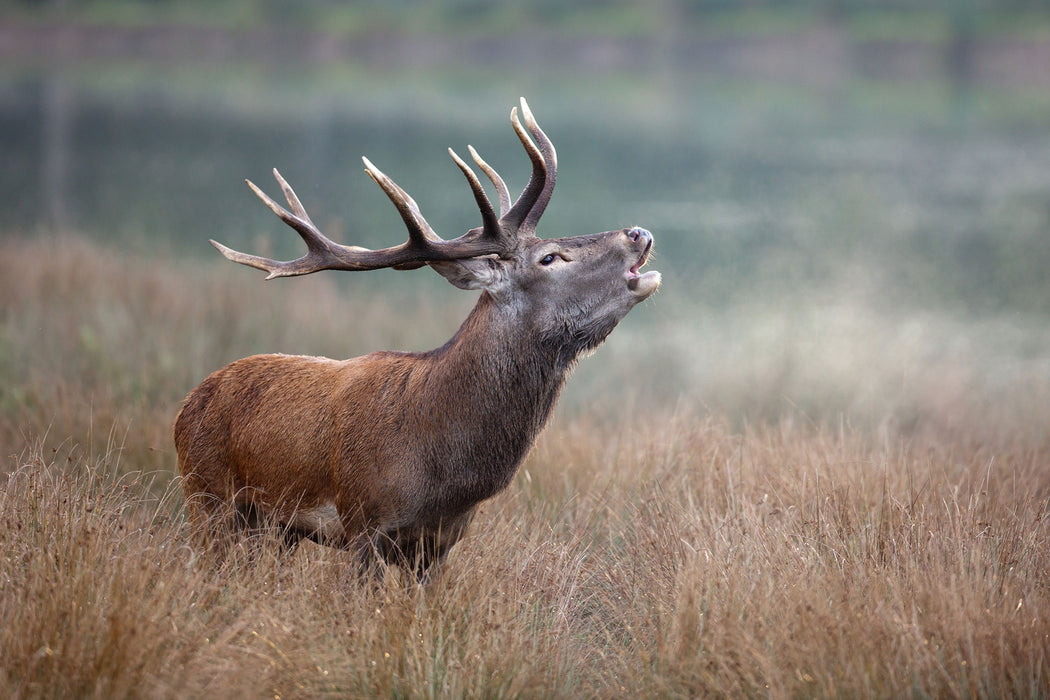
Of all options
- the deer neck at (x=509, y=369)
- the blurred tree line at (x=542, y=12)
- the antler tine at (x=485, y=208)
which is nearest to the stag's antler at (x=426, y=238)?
the antler tine at (x=485, y=208)

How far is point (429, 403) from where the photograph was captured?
443 cm

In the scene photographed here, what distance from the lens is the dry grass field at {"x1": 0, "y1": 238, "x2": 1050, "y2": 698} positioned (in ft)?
11.7

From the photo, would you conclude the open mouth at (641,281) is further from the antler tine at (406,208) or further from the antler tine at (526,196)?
the antler tine at (406,208)

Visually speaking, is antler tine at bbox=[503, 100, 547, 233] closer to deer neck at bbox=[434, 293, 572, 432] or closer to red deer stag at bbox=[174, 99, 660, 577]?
→ red deer stag at bbox=[174, 99, 660, 577]

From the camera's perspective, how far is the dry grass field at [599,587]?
356 centimetres

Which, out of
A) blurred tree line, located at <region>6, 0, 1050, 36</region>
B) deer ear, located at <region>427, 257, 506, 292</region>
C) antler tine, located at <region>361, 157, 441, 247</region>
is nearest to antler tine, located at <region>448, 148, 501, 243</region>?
deer ear, located at <region>427, 257, 506, 292</region>

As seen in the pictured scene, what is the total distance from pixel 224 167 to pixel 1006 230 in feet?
54.3

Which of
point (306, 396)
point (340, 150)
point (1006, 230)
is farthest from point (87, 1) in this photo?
point (306, 396)

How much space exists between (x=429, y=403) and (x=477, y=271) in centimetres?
58

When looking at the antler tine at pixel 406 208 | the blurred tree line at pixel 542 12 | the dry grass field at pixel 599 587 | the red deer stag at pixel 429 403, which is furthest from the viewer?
the blurred tree line at pixel 542 12

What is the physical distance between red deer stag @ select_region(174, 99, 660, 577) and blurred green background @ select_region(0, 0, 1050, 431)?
2.46 metres

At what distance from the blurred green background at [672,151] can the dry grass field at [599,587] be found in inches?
53.7

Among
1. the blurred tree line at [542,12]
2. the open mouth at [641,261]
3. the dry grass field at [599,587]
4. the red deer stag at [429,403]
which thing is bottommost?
the dry grass field at [599,587]

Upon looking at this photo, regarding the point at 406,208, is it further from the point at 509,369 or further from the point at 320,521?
the point at 320,521
